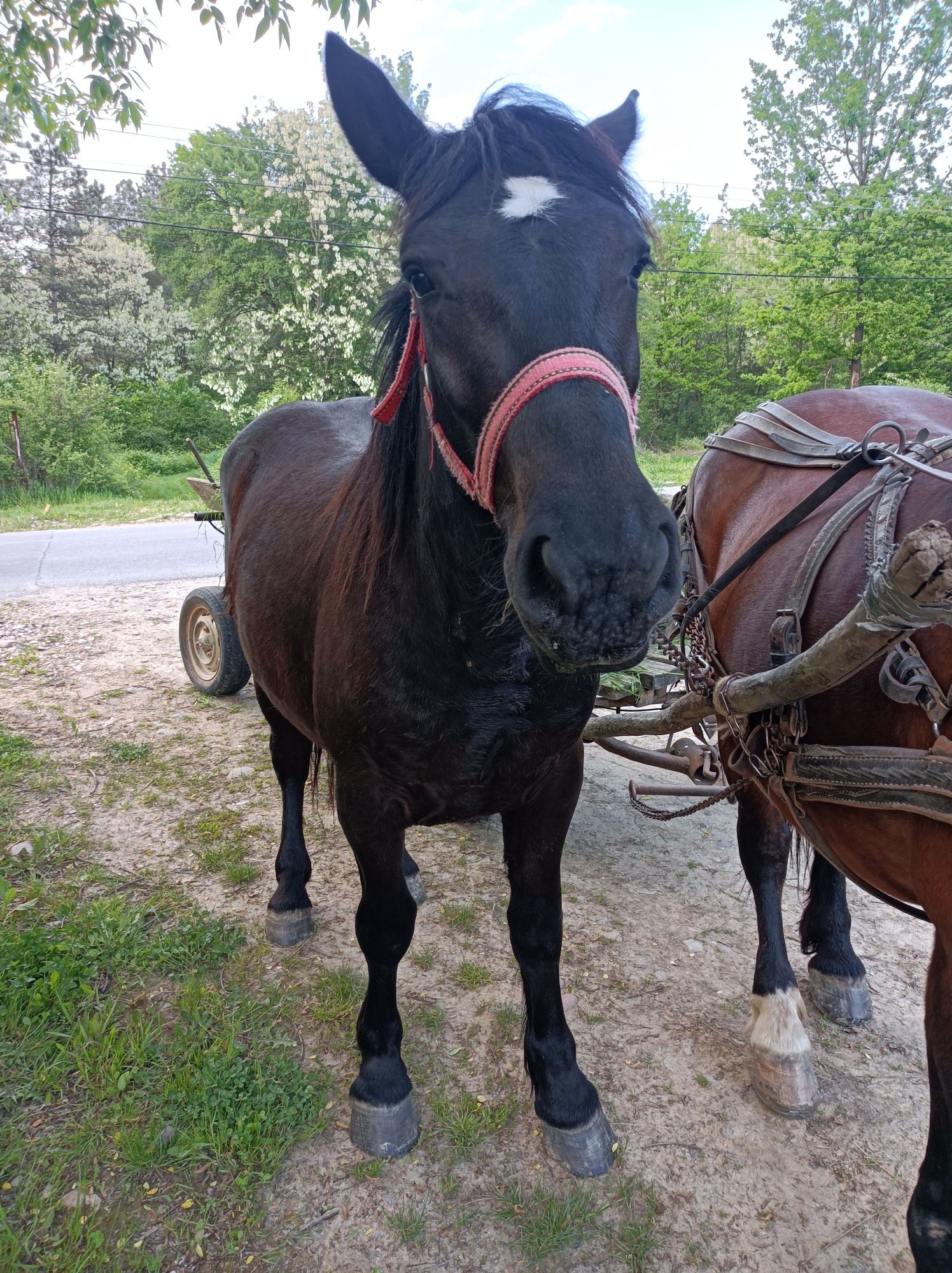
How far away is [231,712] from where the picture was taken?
16.4 feet

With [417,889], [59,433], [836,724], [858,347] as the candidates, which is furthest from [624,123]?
[59,433]

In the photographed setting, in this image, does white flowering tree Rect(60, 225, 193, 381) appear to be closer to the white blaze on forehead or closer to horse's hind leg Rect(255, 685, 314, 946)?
horse's hind leg Rect(255, 685, 314, 946)

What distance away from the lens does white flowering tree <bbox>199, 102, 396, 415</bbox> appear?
15742mm

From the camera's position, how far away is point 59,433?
17.3 m

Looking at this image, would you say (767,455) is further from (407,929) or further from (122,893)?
(122,893)

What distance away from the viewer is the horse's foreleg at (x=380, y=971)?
192 cm

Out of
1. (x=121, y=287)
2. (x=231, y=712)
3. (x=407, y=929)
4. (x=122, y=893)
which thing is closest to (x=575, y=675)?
(x=407, y=929)

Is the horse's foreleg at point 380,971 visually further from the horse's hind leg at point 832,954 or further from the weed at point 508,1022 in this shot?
the horse's hind leg at point 832,954

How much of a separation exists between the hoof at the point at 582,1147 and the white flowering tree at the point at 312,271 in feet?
49.8

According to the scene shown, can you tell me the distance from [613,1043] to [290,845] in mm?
1445

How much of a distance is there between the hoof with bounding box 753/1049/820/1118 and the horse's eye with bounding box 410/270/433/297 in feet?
7.39

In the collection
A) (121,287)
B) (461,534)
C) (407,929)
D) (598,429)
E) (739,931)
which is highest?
(121,287)

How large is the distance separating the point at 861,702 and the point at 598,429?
91cm

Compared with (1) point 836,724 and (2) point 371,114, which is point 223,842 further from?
(2) point 371,114
